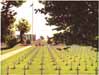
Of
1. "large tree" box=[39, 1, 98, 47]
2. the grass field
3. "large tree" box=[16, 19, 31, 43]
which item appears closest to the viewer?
"large tree" box=[39, 1, 98, 47]

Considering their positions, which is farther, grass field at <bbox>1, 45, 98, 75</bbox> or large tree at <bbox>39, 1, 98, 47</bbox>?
grass field at <bbox>1, 45, 98, 75</bbox>

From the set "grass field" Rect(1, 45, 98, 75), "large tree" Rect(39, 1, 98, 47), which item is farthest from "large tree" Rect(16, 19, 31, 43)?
"large tree" Rect(39, 1, 98, 47)

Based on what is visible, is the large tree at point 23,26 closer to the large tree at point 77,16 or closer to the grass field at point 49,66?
the grass field at point 49,66

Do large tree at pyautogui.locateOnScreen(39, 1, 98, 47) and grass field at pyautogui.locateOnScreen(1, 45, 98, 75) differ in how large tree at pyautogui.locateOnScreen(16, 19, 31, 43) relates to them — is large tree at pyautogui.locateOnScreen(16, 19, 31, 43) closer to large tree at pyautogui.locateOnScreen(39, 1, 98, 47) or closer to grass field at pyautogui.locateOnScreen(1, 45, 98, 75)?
grass field at pyautogui.locateOnScreen(1, 45, 98, 75)

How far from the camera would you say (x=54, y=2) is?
19.0ft

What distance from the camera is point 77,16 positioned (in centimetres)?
581

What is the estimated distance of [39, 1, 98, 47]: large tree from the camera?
18.8 feet

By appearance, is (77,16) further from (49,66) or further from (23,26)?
(23,26)

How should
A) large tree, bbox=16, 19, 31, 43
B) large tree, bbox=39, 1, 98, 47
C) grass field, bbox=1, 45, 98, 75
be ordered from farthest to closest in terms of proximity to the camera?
large tree, bbox=16, 19, 31, 43
grass field, bbox=1, 45, 98, 75
large tree, bbox=39, 1, 98, 47

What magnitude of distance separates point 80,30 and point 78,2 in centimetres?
54

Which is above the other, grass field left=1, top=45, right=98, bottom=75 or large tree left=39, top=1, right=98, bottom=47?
large tree left=39, top=1, right=98, bottom=47

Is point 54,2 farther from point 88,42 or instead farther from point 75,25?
point 88,42

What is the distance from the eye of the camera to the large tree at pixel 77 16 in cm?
573

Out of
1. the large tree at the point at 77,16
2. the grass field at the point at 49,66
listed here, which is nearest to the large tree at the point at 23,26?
the grass field at the point at 49,66
